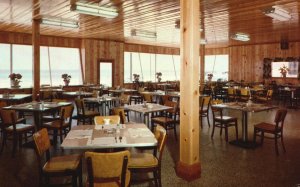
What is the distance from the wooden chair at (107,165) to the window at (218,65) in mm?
16394

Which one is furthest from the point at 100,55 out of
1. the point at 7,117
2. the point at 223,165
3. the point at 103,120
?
the point at 223,165

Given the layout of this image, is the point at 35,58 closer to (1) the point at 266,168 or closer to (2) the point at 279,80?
(1) the point at 266,168

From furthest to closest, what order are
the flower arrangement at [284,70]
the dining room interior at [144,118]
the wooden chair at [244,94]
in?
1. the flower arrangement at [284,70]
2. the wooden chair at [244,94]
3. the dining room interior at [144,118]

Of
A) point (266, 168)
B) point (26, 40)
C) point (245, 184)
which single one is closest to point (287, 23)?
point (266, 168)

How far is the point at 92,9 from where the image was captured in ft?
20.7

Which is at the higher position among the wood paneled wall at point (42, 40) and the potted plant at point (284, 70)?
the wood paneled wall at point (42, 40)

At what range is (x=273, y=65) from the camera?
15.2 meters

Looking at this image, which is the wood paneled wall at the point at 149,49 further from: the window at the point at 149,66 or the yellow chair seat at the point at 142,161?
the yellow chair seat at the point at 142,161

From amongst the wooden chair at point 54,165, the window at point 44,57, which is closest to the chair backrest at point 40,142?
the wooden chair at point 54,165

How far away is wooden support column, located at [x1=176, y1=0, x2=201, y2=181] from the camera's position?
12.4ft

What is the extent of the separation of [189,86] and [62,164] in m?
1.98

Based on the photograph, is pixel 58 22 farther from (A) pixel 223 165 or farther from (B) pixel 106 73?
(B) pixel 106 73

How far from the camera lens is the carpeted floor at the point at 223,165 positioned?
385 centimetres

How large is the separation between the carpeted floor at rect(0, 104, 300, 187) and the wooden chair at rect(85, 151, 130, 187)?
1.48 meters
